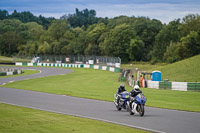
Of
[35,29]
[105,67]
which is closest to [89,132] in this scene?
[105,67]

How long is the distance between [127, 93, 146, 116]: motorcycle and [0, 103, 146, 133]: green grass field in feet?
6.60

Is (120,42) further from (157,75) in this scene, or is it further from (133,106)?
(133,106)

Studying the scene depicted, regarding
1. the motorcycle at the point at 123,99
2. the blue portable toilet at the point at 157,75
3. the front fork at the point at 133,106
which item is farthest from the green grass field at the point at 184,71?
the front fork at the point at 133,106

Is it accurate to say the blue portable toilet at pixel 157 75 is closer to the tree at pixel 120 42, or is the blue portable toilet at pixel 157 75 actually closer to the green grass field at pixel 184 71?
the green grass field at pixel 184 71

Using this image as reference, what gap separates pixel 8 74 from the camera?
60969 mm

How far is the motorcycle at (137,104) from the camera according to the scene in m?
15.3

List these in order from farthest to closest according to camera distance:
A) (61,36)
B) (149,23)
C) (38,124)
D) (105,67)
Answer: (61,36) → (149,23) → (105,67) → (38,124)

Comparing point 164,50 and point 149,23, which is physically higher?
point 149,23

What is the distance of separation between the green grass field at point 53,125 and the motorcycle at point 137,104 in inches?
79.1

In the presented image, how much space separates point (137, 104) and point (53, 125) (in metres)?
3.98

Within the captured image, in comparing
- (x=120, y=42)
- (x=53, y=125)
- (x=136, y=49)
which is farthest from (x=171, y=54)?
(x=53, y=125)

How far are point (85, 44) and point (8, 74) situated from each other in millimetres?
59111

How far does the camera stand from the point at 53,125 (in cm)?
1324

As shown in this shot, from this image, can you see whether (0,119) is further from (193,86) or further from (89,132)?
(193,86)
